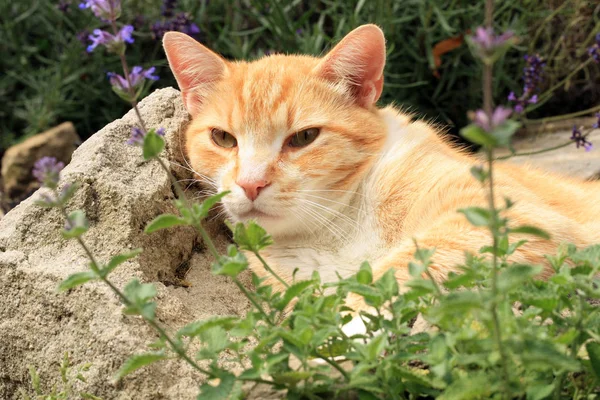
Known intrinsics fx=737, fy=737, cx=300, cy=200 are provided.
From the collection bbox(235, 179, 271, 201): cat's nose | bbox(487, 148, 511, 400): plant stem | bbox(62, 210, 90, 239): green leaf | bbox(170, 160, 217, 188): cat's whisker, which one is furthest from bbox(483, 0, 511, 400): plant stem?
bbox(170, 160, 217, 188): cat's whisker

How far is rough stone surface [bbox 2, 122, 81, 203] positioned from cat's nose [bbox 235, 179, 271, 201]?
2.98m

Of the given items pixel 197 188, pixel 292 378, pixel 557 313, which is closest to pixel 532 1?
pixel 197 188

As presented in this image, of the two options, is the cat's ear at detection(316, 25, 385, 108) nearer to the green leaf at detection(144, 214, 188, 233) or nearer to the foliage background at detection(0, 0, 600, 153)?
the green leaf at detection(144, 214, 188, 233)

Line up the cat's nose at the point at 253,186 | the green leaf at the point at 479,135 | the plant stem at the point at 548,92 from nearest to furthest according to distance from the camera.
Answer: the green leaf at the point at 479,135 < the cat's nose at the point at 253,186 < the plant stem at the point at 548,92

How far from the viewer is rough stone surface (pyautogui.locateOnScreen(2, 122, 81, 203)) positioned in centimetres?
493

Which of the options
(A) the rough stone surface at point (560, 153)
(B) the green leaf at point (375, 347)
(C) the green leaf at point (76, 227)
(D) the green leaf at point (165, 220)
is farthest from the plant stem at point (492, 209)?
(A) the rough stone surface at point (560, 153)

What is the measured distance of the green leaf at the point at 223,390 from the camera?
1.37 m

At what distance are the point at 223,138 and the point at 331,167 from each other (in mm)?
430

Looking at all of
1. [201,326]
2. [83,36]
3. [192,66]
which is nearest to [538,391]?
[201,326]

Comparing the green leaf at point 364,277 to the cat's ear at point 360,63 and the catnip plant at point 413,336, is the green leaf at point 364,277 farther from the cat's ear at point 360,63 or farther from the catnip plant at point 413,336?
the cat's ear at point 360,63

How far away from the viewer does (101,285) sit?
212 cm

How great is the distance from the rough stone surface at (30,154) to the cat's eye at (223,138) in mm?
2619

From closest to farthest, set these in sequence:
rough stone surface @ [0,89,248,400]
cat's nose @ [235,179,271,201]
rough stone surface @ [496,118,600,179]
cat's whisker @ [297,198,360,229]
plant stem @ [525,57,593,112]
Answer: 1. rough stone surface @ [0,89,248,400]
2. cat's nose @ [235,179,271,201]
3. cat's whisker @ [297,198,360,229]
4. rough stone surface @ [496,118,600,179]
5. plant stem @ [525,57,593,112]

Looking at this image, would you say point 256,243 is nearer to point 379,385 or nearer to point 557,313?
point 379,385
